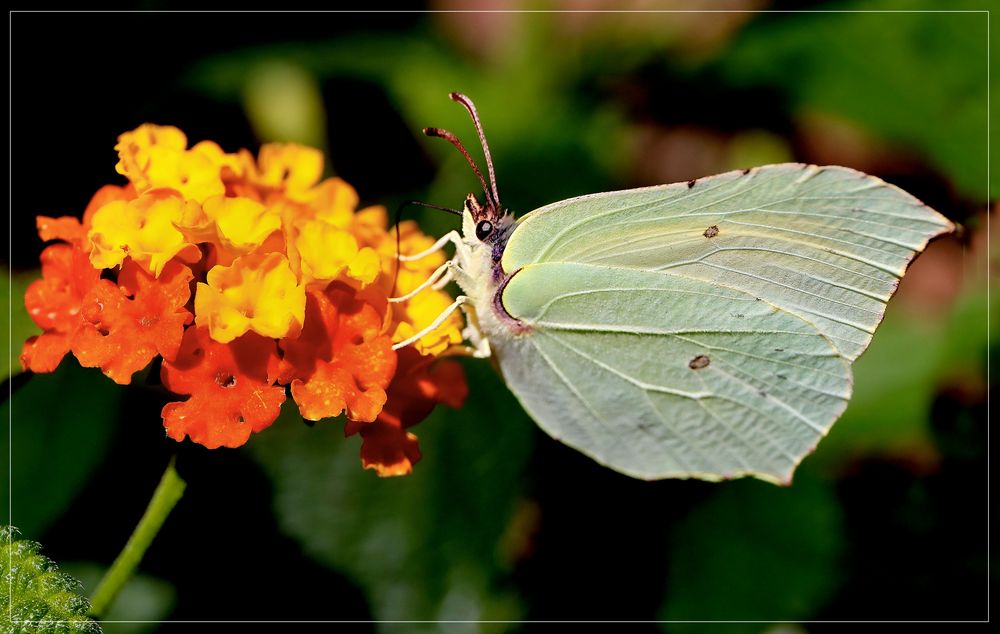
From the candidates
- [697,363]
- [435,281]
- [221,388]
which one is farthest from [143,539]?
[697,363]

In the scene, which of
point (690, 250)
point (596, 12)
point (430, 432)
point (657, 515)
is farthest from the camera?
point (596, 12)

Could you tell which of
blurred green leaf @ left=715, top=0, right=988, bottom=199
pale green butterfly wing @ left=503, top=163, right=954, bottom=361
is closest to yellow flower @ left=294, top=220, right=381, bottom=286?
pale green butterfly wing @ left=503, top=163, right=954, bottom=361

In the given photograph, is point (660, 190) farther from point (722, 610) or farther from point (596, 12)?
point (596, 12)

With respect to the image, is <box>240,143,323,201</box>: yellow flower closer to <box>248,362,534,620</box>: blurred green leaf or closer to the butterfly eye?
the butterfly eye

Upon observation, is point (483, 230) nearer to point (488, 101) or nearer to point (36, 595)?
point (36, 595)

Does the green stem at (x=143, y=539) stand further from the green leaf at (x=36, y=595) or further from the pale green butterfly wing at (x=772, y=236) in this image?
the pale green butterfly wing at (x=772, y=236)

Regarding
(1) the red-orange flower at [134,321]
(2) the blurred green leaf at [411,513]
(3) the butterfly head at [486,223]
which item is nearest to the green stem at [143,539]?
(1) the red-orange flower at [134,321]

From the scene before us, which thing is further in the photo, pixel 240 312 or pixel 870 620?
pixel 870 620

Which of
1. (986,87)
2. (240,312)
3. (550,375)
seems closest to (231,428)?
(240,312)

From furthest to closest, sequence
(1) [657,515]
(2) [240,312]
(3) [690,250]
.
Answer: (1) [657,515] < (3) [690,250] < (2) [240,312]
